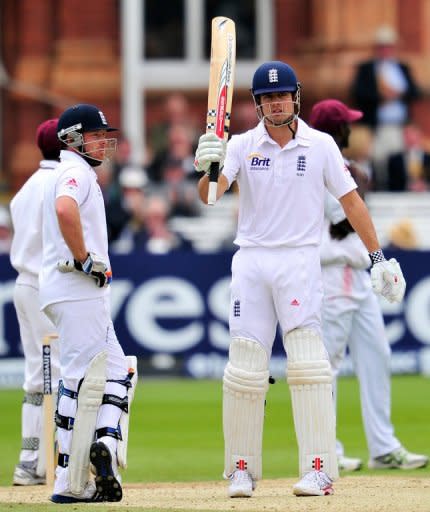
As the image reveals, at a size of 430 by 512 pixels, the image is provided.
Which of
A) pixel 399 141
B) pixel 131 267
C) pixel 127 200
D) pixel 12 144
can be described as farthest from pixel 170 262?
pixel 12 144

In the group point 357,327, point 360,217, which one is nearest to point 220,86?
point 360,217

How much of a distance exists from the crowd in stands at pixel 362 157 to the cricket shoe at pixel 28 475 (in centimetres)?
809

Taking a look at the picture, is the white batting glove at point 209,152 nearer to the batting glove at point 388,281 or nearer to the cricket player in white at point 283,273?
the cricket player in white at point 283,273

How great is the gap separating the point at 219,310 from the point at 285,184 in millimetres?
8363

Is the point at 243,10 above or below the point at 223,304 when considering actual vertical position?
above

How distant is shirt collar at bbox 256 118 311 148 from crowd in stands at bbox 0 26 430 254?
9.43 metres

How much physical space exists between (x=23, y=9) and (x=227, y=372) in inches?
610

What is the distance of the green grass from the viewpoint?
39.5 feet

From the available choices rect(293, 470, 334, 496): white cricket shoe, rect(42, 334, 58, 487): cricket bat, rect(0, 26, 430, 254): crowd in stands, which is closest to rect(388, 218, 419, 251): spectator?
rect(0, 26, 430, 254): crowd in stands

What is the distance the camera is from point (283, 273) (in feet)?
31.5

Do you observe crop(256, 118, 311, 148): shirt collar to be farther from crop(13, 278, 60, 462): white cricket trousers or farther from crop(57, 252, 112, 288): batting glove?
crop(13, 278, 60, 462): white cricket trousers

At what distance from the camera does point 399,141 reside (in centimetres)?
2106

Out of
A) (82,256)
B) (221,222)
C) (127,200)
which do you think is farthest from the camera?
(221,222)

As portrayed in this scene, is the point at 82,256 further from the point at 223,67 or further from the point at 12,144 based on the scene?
the point at 12,144
